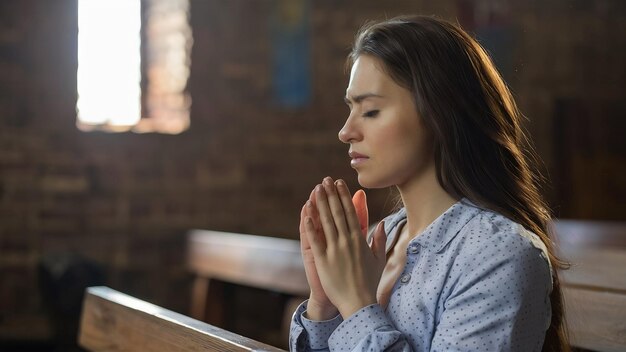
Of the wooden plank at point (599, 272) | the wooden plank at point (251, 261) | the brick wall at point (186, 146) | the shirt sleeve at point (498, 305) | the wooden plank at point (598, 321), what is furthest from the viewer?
the brick wall at point (186, 146)

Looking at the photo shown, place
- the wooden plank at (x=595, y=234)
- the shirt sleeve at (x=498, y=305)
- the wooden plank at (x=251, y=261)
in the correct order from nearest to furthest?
the shirt sleeve at (x=498, y=305)
the wooden plank at (x=251, y=261)
the wooden plank at (x=595, y=234)

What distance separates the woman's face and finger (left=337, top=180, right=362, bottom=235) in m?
0.07

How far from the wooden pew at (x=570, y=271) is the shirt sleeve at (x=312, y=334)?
87cm

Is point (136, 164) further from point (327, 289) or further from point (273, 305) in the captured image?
point (327, 289)

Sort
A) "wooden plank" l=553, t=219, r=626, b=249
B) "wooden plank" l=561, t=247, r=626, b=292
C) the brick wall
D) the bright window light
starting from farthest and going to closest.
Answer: the bright window light
the brick wall
"wooden plank" l=553, t=219, r=626, b=249
"wooden plank" l=561, t=247, r=626, b=292

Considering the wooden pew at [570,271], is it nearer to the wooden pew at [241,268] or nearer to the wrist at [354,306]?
the wooden pew at [241,268]

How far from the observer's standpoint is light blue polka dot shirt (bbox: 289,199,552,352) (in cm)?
139

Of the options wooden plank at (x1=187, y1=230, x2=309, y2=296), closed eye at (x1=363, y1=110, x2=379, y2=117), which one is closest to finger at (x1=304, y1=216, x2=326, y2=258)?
closed eye at (x1=363, y1=110, x2=379, y2=117)

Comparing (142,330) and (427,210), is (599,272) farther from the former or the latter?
(142,330)

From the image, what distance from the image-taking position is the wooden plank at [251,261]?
4.14m

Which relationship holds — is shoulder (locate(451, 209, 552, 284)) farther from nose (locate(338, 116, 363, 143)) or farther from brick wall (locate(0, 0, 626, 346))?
brick wall (locate(0, 0, 626, 346))

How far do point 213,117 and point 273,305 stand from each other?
1422 millimetres

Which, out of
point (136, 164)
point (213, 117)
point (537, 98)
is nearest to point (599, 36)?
point (537, 98)

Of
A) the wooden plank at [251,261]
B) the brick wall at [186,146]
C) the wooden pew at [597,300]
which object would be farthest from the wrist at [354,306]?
the brick wall at [186,146]
